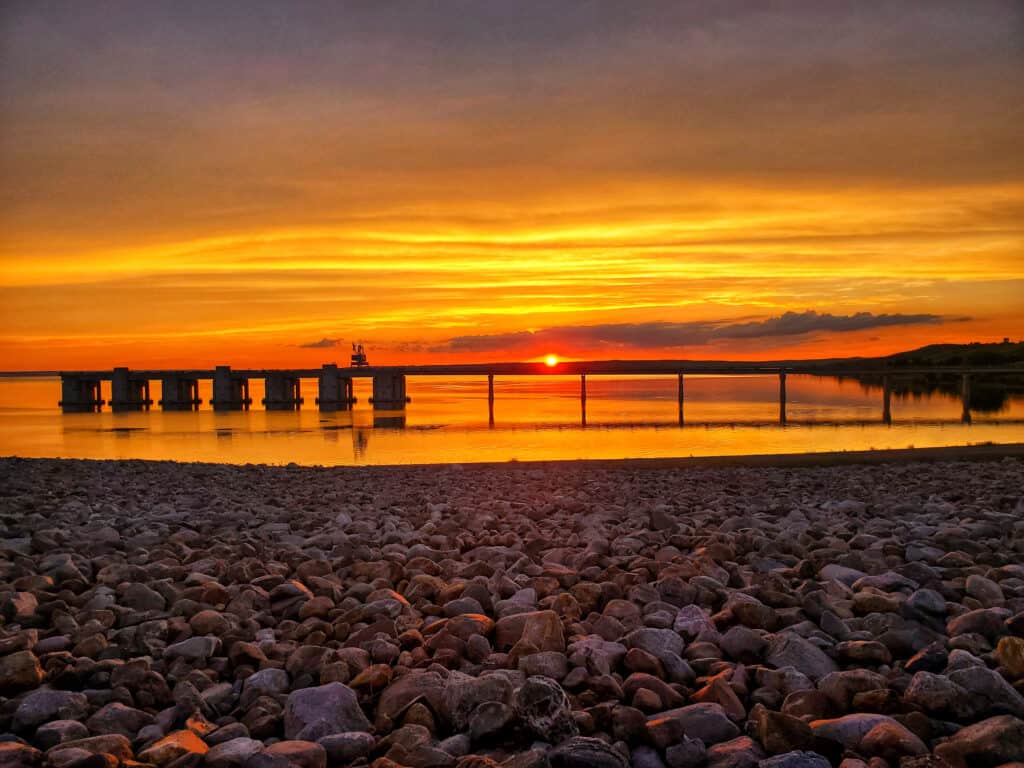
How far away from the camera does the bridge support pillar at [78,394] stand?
7650 cm

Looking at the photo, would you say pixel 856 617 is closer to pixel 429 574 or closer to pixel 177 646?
pixel 429 574

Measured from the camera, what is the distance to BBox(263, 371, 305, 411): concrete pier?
7756 centimetres

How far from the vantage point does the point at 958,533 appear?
5594 mm

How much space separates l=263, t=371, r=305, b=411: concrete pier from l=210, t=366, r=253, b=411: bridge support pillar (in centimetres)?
252

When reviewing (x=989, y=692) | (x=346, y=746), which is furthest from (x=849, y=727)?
(x=346, y=746)

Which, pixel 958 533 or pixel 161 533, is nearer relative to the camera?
pixel 958 533

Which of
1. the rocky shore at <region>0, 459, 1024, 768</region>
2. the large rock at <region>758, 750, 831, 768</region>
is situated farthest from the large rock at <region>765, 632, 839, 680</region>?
the large rock at <region>758, 750, 831, 768</region>

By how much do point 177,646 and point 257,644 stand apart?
34cm

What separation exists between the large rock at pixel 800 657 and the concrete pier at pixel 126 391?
3262 inches

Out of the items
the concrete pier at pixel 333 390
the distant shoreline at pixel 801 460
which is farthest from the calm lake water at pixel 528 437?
the concrete pier at pixel 333 390

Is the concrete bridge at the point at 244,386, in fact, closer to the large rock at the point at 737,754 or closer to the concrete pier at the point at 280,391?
the concrete pier at the point at 280,391

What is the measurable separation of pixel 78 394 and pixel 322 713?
85830 millimetres

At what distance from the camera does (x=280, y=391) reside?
7831 centimetres

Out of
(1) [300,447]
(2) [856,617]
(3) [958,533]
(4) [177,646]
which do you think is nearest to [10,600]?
(4) [177,646]
